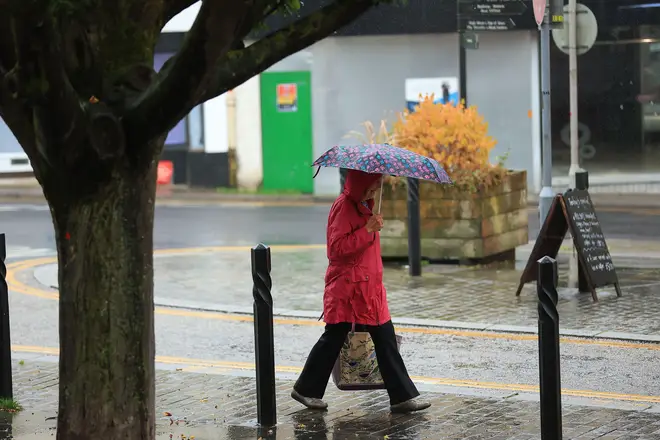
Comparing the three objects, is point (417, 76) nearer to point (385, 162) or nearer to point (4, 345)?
point (4, 345)

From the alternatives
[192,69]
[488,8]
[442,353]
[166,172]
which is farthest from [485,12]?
[192,69]

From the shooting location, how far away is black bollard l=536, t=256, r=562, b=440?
6207 mm

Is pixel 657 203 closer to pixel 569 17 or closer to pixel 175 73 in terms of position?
pixel 569 17

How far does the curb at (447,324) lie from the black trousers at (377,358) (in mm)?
2852

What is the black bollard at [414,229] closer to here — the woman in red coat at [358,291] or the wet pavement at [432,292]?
the wet pavement at [432,292]

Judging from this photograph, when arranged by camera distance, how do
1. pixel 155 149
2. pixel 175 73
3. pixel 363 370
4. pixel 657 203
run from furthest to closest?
pixel 657 203, pixel 363 370, pixel 155 149, pixel 175 73

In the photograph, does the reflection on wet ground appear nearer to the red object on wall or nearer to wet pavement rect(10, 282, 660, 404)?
wet pavement rect(10, 282, 660, 404)

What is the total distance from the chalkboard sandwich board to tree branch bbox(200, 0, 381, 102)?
6288 millimetres

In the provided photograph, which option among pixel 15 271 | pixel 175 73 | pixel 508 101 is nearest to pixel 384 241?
pixel 15 271

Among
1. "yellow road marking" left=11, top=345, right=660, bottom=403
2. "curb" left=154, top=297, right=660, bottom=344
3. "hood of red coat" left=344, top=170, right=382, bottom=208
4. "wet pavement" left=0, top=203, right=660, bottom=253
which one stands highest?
"hood of red coat" left=344, top=170, right=382, bottom=208

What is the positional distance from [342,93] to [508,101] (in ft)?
11.5

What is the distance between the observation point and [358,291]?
7238 millimetres

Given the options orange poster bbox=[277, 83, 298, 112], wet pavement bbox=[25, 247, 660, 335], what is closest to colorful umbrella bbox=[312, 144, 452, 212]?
wet pavement bbox=[25, 247, 660, 335]

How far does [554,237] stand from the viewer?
11.5 meters
